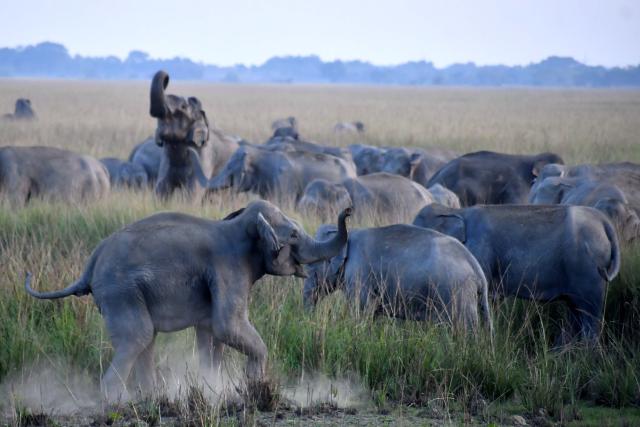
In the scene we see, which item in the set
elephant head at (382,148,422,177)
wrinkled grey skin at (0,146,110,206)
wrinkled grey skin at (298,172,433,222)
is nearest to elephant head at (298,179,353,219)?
wrinkled grey skin at (298,172,433,222)

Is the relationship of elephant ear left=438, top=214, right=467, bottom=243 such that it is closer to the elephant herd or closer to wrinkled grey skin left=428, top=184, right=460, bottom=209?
the elephant herd

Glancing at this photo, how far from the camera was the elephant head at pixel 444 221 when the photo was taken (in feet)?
28.5

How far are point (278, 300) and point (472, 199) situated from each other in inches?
295

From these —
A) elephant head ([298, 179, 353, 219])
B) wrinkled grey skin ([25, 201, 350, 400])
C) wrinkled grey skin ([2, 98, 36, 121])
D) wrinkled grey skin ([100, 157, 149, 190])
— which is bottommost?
wrinkled grey skin ([2, 98, 36, 121])

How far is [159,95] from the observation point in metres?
11.6

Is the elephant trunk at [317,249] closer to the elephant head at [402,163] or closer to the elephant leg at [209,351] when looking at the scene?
the elephant leg at [209,351]

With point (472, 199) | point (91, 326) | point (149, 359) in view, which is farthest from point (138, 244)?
point (472, 199)

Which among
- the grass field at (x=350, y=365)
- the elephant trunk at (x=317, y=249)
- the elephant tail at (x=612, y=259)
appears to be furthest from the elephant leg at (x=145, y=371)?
the elephant tail at (x=612, y=259)

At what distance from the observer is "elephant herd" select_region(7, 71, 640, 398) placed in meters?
5.69

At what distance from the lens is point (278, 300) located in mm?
8312

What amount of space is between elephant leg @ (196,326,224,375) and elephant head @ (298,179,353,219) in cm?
598

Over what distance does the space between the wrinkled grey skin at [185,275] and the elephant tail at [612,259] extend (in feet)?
10.1

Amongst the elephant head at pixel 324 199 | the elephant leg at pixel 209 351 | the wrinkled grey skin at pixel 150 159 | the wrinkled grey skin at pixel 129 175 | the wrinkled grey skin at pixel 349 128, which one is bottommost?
the wrinkled grey skin at pixel 349 128

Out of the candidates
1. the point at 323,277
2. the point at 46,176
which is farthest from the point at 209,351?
the point at 46,176
